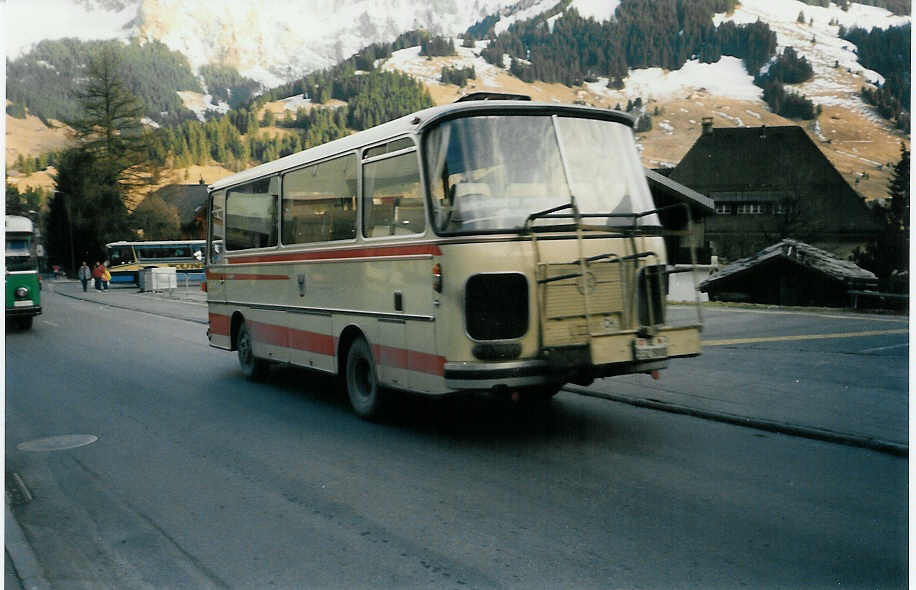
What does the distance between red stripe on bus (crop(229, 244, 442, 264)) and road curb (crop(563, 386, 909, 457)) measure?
11.1ft

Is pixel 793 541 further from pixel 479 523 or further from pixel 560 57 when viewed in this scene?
pixel 560 57

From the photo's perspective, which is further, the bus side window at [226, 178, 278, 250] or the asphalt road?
the bus side window at [226, 178, 278, 250]

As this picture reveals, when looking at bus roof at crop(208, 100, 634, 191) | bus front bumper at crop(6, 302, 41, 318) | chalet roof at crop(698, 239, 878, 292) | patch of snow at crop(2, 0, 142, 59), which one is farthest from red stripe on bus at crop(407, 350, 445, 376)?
chalet roof at crop(698, 239, 878, 292)

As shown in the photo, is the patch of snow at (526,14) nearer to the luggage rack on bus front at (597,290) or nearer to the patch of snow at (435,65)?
the patch of snow at (435,65)

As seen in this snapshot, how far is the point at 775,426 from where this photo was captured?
817cm

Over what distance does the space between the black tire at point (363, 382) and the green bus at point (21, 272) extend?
14.2 metres

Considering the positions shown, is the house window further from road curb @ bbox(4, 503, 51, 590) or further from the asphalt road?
road curb @ bbox(4, 503, 51, 590)

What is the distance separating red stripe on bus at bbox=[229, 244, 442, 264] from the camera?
766 centimetres

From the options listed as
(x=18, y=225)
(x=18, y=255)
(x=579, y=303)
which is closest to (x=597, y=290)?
(x=579, y=303)

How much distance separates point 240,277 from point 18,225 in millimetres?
11827

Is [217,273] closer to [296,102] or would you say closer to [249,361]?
[249,361]

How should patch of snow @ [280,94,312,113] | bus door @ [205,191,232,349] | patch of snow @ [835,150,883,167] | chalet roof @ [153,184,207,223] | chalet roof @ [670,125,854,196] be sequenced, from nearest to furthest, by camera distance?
bus door @ [205,191,232,349]
chalet roof @ [670,125,854,196]
patch of snow @ [835,150,883,167]
chalet roof @ [153,184,207,223]
patch of snow @ [280,94,312,113]

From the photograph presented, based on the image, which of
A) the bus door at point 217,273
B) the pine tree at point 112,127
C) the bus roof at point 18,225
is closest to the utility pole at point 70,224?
the pine tree at point 112,127

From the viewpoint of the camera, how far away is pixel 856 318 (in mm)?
20906
